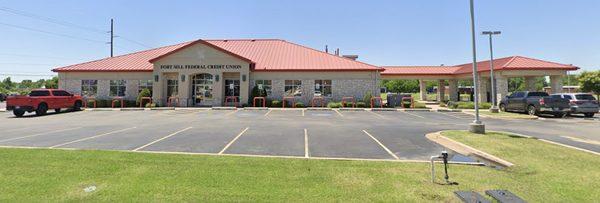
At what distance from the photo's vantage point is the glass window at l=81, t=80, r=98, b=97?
30.6 m

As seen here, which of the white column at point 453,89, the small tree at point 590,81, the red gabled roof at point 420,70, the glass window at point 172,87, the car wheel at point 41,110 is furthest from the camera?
the white column at point 453,89

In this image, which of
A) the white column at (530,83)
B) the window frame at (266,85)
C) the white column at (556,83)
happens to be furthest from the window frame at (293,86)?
the white column at (556,83)

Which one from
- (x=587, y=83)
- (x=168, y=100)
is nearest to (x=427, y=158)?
(x=168, y=100)

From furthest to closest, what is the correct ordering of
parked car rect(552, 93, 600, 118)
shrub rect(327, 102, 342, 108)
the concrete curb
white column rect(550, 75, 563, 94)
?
1. white column rect(550, 75, 563, 94)
2. shrub rect(327, 102, 342, 108)
3. parked car rect(552, 93, 600, 118)
4. the concrete curb

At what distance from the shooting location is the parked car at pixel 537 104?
798 inches

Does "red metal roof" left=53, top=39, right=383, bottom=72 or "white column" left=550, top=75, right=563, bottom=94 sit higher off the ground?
"red metal roof" left=53, top=39, right=383, bottom=72

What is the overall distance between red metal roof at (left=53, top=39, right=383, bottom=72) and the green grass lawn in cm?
2206

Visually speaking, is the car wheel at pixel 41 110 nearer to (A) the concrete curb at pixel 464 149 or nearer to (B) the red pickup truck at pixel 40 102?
(B) the red pickup truck at pixel 40 102

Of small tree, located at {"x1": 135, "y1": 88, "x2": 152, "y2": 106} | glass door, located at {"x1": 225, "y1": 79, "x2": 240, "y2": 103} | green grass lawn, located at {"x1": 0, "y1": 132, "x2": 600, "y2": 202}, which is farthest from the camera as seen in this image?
glass door, located at {"x1": 225, "y1": 79, "x2": 240, "y2": 103}

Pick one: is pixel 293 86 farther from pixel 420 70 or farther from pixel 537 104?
pixel 420 70

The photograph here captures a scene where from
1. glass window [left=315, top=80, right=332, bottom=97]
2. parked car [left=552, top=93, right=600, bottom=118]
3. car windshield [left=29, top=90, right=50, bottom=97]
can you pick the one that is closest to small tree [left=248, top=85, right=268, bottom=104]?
glass window [left=315, top=80, right=332, bottom=97]

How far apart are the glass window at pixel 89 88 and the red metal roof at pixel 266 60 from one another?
1.18m

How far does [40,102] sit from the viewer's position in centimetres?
2148

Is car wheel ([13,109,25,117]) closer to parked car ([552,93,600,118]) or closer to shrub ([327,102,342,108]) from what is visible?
shrub ([327,102,342,108])
